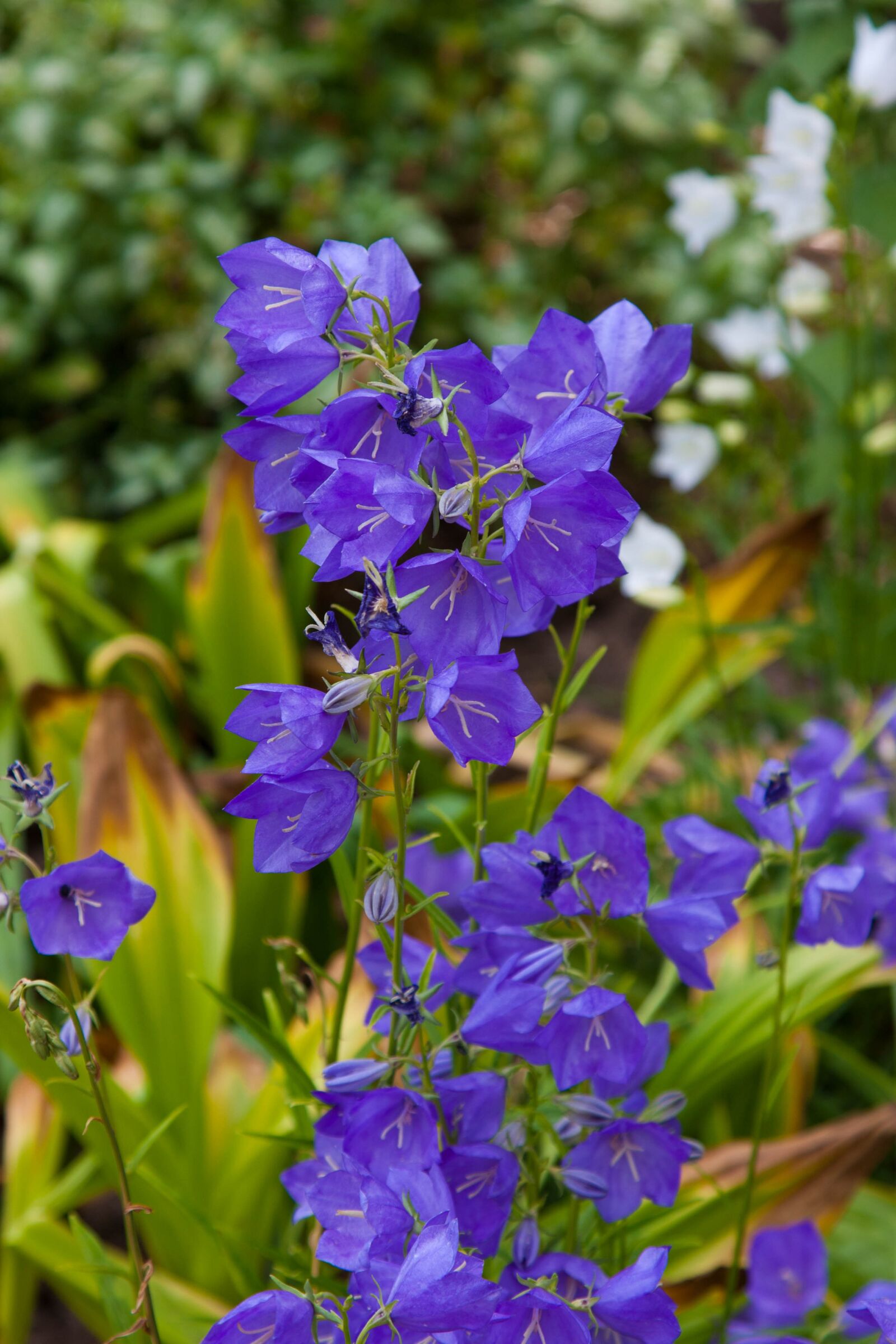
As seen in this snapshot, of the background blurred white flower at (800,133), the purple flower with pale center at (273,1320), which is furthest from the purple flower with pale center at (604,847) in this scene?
the background blurred white flower at (800,133)

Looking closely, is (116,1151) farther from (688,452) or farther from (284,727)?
(688,452)

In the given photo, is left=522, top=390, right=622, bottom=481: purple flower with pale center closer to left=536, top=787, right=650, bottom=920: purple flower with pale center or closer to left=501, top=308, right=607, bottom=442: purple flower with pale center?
left=501, top=308, right=607, bottom=442: purple flower with pale center

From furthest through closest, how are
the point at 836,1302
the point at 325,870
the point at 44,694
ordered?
the point at 325,870
the point at 44,694
the point at 836,1302

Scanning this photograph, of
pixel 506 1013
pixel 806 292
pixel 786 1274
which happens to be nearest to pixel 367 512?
pixel 506 1013

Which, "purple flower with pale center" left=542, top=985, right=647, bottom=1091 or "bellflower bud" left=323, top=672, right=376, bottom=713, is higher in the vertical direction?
"bellflower bud" left=323, top=672, right=376, bottom=713

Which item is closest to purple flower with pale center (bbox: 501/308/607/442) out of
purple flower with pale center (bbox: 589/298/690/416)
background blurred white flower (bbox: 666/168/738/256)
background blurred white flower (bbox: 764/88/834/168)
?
purple flower with pale center (bbox: 589/298/690/416)

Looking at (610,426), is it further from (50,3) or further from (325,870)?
(50,3)

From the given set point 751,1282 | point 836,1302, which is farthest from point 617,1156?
point 836,1302
